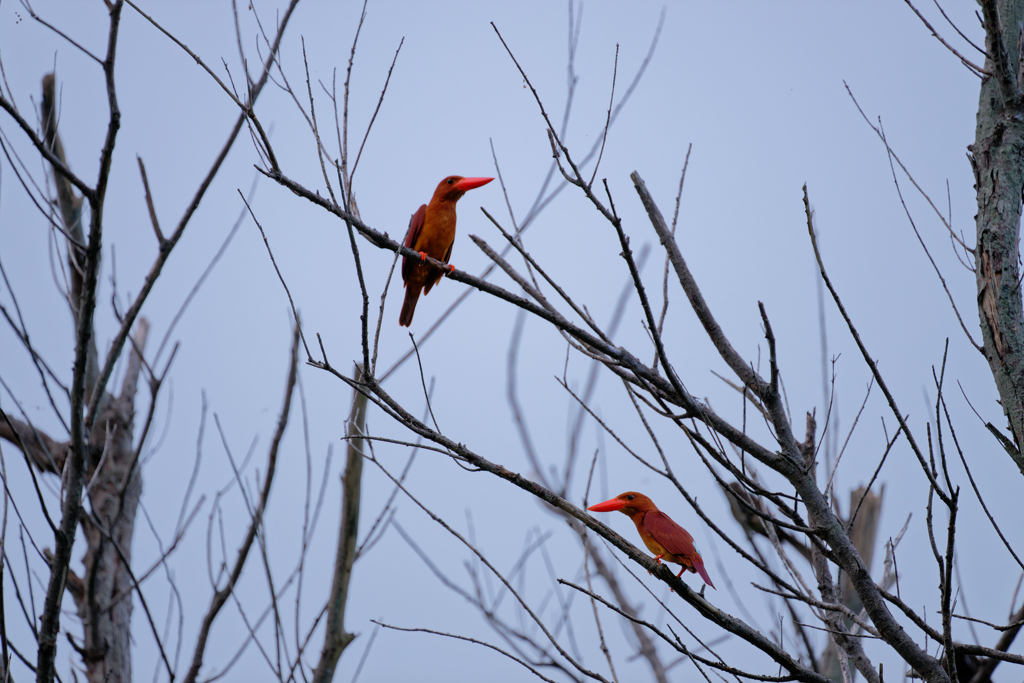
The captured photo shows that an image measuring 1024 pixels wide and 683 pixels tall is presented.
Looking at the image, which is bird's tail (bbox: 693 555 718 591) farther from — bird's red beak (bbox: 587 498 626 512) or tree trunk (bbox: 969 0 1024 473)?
tree trunk (bbox: 969 0 1024 473)

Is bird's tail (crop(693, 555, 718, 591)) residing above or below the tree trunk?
below

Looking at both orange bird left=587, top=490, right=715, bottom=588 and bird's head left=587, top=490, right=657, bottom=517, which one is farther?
bird's head left=587, top=490, right=657, bottom=517

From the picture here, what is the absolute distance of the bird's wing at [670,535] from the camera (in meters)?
2.71

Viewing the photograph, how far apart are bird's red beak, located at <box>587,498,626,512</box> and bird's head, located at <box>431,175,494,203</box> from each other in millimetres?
2105

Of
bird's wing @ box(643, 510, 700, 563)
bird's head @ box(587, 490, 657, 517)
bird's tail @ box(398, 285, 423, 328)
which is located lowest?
bird's wing @ box(643, 510, 700, 563)

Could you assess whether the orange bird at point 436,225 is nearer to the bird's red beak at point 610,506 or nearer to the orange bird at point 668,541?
the bird's red beak at point 610,506

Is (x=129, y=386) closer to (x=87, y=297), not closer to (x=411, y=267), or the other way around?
(x=411, y=267)

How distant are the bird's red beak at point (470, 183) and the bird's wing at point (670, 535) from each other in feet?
7.68

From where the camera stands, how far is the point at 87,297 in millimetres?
2195

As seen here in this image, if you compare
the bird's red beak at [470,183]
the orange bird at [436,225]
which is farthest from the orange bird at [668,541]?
the bird's red beak at [470,183]

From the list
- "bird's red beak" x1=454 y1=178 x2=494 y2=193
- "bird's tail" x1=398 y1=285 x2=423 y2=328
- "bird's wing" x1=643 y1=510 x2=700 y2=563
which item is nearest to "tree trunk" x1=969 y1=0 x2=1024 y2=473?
"bird's wing" x1=643 y1=510 x2=700 y2=563

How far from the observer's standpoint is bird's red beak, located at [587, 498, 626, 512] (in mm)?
3158

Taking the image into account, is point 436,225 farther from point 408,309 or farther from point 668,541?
point 668,541

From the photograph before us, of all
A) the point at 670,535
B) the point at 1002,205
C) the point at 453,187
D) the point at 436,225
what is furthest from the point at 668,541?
the point at 453,187
